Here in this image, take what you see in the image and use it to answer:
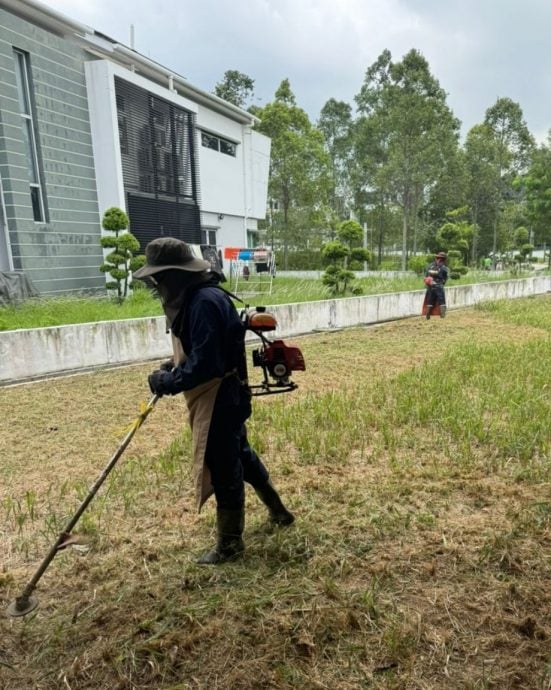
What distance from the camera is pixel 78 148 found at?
39.7ft

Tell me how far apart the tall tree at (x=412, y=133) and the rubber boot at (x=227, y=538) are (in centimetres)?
2583

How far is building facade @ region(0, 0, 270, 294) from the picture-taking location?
1032cm

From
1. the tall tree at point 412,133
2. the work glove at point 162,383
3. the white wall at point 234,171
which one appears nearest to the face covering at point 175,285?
the work glove at point 162,383

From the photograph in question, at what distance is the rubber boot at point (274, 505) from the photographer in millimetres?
2820

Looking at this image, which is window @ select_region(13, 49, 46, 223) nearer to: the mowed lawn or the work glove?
the mowed lawn

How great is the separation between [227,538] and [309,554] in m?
0.46

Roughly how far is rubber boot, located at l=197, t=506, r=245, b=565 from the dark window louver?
1236cm

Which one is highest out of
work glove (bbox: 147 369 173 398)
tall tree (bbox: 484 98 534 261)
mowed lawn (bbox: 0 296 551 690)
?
tall tree (bbox: 484 98 534 261)

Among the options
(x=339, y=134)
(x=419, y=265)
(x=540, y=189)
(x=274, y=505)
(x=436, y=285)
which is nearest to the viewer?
(x=274, y=505)

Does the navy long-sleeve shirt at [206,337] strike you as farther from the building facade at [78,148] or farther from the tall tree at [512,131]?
the tall tree at [512,131]

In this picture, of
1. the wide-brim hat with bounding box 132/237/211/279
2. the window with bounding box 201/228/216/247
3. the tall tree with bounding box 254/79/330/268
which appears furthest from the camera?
the tall tree with bounding box 254/79/330/268

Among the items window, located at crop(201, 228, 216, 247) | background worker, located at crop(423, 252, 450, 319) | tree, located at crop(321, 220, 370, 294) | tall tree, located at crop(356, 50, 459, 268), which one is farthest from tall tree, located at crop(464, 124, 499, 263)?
background worker, located at crop(423, 252, 450, 319)

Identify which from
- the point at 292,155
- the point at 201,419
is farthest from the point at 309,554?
the point at 292,155

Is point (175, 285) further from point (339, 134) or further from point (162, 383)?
point (339, 134)
